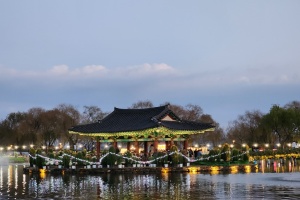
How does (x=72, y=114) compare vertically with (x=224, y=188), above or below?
above

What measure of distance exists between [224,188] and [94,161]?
23774 millimetres

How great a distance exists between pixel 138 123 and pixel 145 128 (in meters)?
3.81

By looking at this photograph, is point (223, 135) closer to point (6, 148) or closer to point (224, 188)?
point (6, 148)

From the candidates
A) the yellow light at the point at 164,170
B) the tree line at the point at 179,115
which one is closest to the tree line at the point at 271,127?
the tree line at the point at 179,115

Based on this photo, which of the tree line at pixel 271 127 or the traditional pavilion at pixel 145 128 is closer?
the traditional pavilion at pixel 145 128

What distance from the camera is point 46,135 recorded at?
97125 millimetres

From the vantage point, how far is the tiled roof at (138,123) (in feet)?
189

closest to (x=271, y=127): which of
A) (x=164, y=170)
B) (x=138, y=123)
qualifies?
(x=138, y=123)

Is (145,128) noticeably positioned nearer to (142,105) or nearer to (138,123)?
(138,123)

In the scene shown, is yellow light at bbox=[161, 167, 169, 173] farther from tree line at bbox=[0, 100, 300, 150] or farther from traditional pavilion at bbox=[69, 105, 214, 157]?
tree line at bbox=[0, 100, 300, 150]

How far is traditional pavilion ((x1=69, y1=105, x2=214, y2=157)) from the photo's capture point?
56812 mm

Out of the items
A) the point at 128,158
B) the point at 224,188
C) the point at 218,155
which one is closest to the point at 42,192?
the point at 224,188

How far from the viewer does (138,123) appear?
196 ft

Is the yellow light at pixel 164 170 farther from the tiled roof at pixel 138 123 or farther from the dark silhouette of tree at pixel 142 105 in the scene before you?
the dark silhouette of tree at pixel 142 105
